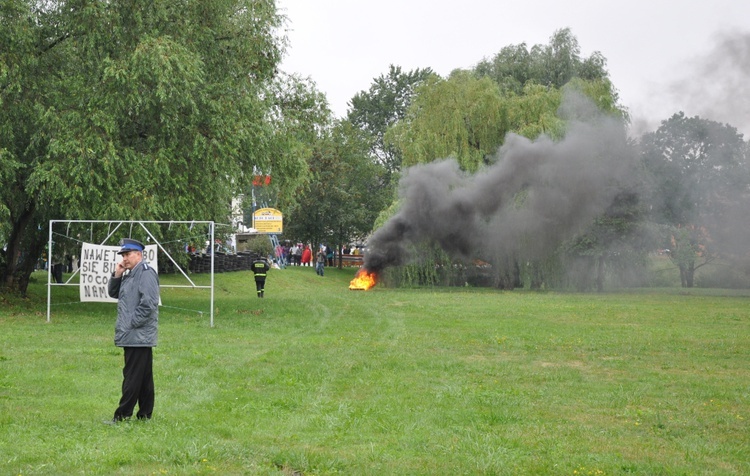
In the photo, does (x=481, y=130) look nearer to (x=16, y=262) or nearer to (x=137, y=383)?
(x=16, y=262)

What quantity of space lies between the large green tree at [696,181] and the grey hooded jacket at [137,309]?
117 feet

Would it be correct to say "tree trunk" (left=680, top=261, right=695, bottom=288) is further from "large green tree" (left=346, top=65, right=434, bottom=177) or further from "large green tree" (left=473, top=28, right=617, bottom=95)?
"large green tree" (left=346, top=65, right=434, bottom=177)

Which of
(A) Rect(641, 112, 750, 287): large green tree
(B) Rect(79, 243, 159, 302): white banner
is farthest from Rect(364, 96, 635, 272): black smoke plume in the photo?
(B) Rect(79, 243, 159, 302): white banner

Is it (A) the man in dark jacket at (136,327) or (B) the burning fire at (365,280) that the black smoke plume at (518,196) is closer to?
(B) the burning fire at (365,280)

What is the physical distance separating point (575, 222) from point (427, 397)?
1255 inches

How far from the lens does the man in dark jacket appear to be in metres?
9.33

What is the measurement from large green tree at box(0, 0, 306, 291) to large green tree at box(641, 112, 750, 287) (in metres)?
23.4

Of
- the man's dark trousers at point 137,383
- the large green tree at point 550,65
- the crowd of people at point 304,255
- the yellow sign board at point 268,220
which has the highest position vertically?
the large green tree at point 550,65

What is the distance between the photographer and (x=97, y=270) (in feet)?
68.6

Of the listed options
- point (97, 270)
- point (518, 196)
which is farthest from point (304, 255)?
point (97, 270)

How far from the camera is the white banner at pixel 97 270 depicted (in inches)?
819

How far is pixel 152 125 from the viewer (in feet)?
82.9

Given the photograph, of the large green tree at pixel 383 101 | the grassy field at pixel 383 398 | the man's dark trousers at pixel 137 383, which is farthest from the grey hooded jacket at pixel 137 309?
the large green tree at pixel 383 101

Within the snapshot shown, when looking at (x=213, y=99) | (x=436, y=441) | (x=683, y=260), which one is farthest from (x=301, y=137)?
(x=683, y=260)
